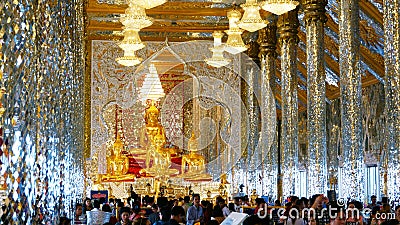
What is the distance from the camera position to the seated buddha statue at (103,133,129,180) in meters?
23.8

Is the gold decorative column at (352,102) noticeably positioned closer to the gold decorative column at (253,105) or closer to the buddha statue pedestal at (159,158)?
the buddha statue pedestal at (159,158)

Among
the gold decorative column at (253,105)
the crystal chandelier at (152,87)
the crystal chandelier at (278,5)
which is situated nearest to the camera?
the crystal chandelier at (278,5)

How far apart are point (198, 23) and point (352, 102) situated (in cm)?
1066

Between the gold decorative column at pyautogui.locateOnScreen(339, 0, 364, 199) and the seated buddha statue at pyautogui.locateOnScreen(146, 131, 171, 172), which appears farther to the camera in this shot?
the seated buddha statue at pyautogui.locateOnScreen(146, 131, 171, 172)

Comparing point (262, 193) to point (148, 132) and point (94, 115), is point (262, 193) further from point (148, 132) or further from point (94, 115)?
point (94, 115)

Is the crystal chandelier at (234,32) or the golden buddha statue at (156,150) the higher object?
the crystal chandelier at (234,32)

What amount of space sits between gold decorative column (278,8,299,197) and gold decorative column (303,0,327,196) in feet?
9.05

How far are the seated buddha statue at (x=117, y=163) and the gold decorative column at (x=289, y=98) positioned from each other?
19.2 feet

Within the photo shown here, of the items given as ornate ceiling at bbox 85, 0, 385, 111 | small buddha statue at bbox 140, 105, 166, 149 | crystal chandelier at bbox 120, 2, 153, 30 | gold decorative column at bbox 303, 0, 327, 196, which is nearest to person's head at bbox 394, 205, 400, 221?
crystal chandelier at bbox 120, 2, 153, 30

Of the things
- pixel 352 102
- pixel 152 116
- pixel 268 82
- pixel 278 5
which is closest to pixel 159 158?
pixel 152 116

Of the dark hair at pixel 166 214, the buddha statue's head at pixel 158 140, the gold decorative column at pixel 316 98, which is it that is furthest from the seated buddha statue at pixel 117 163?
the dark hair at pixel 166 214

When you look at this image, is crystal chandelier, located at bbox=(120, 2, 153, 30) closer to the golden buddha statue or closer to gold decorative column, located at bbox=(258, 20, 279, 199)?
the golden buddha statue

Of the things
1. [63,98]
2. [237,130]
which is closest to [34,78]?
[63,98]

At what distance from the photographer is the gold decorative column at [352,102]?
46.0 ft
